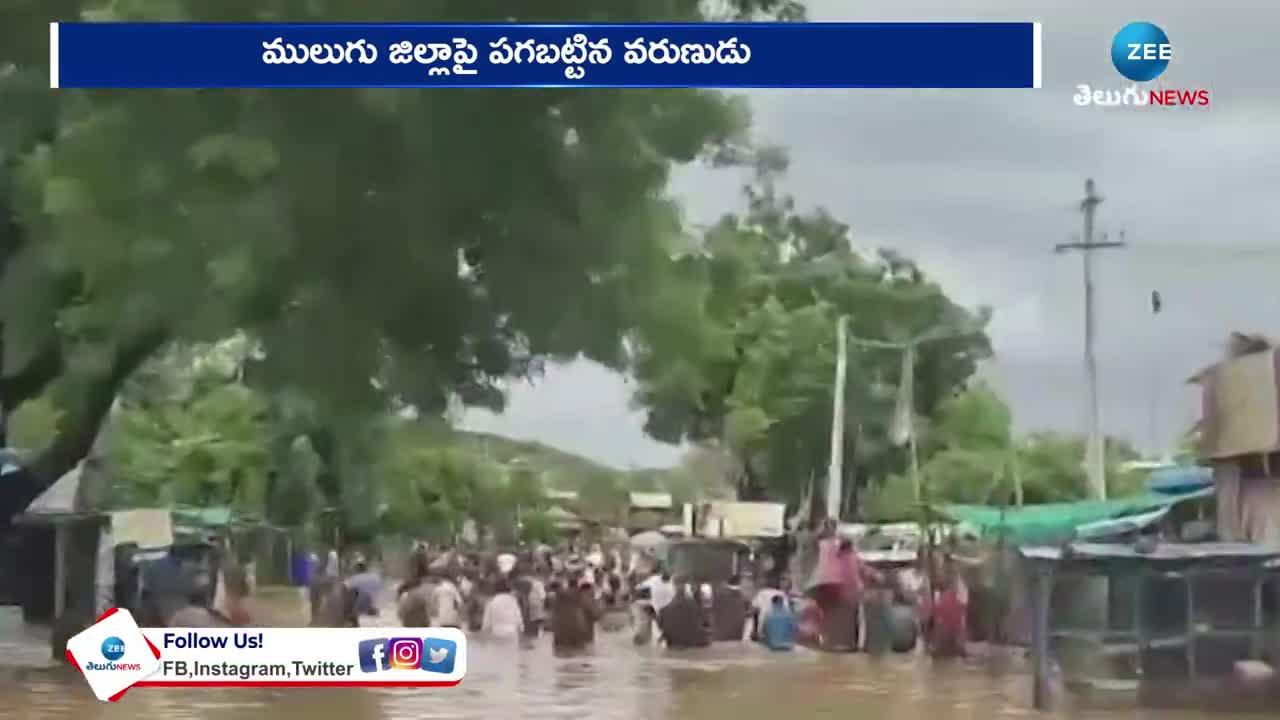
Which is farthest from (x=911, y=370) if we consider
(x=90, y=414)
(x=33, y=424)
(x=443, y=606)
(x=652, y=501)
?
(x=33, y=424)

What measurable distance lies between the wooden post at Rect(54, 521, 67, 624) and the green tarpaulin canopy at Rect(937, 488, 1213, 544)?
7.01 feet

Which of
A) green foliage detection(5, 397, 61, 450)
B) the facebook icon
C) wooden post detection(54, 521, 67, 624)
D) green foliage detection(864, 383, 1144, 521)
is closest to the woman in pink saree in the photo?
green foliage detection(864, 383, 1144, 521)

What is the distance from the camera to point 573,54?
14.5 feet

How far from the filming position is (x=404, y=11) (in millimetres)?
4461

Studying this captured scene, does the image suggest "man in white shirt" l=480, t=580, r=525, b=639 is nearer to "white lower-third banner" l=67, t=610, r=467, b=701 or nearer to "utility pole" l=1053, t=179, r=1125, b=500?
"white lower-third banner" l=67, t=610, r=467, b=701

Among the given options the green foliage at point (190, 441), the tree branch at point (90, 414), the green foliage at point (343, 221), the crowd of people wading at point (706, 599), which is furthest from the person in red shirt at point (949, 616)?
the tree branch at point (90, 414)

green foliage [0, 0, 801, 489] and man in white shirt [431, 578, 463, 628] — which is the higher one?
green foliage [0, 0, 801, 489]

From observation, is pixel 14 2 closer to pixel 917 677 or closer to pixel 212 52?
pixel 212 52

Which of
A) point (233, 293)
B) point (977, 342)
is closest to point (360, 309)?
point (233, 293)

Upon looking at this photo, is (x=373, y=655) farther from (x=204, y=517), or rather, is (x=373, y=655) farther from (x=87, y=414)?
(x=87, y=414)

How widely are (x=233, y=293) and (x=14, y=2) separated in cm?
98

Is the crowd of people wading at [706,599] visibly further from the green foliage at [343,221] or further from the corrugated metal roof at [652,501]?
the green foliage at [343,221]

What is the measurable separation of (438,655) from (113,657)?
785mm

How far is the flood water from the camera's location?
4.51 meters
